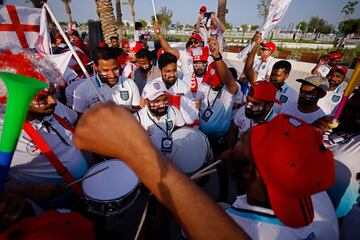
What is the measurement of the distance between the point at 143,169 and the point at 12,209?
1175mm

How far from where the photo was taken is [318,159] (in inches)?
33.4

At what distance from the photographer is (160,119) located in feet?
9.52

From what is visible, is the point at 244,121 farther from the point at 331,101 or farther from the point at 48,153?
the point at 331,101

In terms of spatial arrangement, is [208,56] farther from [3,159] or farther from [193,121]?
[3,159]

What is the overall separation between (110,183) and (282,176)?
1815 mm

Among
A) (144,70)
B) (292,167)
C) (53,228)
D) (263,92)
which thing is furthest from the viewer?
(144,70)

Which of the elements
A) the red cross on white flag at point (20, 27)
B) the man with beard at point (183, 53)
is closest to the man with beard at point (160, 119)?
the red cross on white flag at point (20, 27)

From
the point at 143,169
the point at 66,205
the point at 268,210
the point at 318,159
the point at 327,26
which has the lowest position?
the point at 66,205

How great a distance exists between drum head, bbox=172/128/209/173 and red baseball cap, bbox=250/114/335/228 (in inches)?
65.1

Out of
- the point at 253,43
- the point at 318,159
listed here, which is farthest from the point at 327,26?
the point at 318,159

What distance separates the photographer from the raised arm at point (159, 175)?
19.5 inches

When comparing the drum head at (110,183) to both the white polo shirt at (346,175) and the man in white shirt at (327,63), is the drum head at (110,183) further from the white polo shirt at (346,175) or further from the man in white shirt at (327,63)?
the man in white shirt at (327,63)

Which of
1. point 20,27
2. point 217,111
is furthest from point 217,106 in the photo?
→ point 20,27

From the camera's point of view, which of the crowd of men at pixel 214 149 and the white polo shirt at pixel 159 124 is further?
the white polo shirt at pixel 159 124
